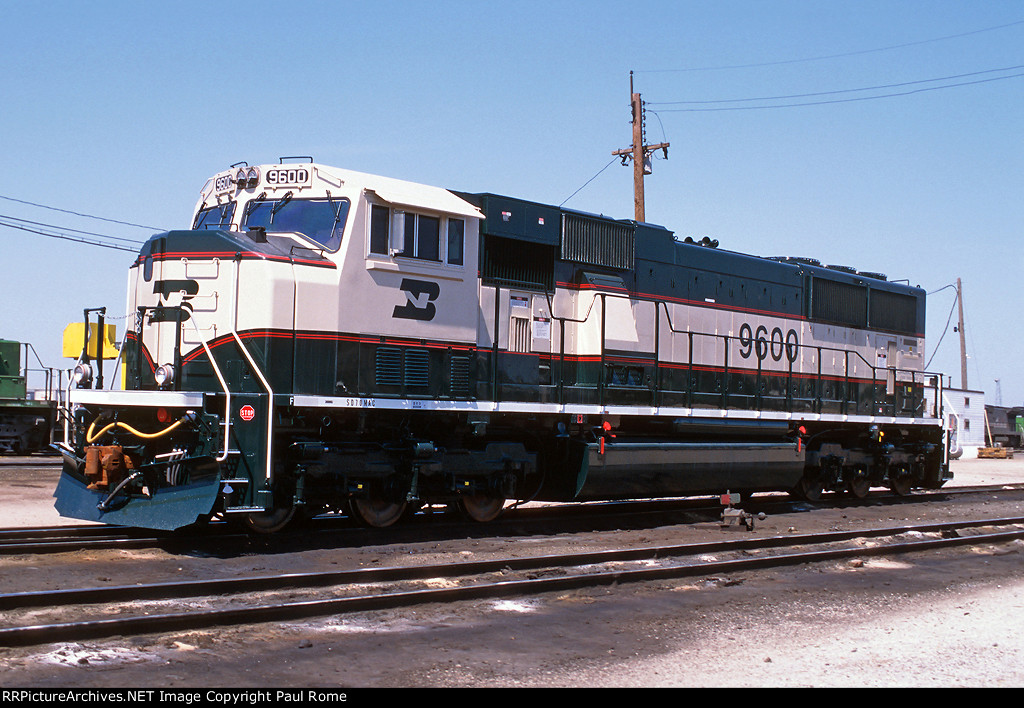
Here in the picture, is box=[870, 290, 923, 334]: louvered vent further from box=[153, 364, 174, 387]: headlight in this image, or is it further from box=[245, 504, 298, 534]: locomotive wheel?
box=[153, 364, 174, 387]: headlight

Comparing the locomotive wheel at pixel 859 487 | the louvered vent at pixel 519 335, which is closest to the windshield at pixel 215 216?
the louvered vent at pixel 519 335

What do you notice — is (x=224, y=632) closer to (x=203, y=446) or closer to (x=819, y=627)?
(x=203, y=446)

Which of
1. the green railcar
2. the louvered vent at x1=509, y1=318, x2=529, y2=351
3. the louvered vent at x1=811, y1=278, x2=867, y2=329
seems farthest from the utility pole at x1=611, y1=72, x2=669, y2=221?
the green railcar

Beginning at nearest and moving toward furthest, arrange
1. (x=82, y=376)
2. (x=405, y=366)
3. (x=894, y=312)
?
(x=82, y=376) < (x=405, y=366) < (x=894, y=312)

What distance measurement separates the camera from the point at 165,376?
980 centimetres

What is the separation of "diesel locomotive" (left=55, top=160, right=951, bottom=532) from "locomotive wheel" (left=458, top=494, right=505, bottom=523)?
2cm

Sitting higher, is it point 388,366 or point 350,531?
point 388,366

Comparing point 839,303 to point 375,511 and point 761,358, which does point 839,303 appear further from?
point 375,511

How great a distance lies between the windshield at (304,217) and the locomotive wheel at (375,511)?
282 centimetres

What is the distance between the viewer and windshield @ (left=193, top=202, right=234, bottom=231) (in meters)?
10.9

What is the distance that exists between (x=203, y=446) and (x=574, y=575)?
3710 mm

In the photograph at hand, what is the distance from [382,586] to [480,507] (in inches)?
157

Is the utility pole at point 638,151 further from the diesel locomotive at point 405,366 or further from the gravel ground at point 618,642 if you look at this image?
the gravel ground at point 618,642

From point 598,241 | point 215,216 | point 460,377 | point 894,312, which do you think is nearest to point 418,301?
point 460,377
